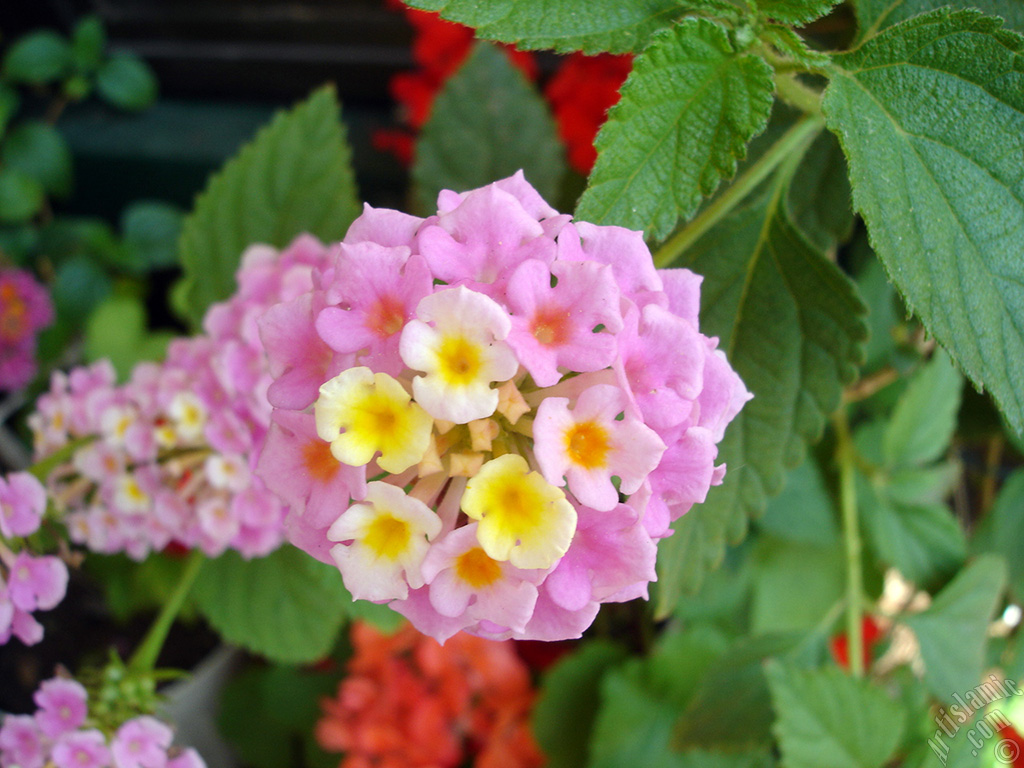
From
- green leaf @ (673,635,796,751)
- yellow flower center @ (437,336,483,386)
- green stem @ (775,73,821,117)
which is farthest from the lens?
green leaf @ (673,635,796,751)

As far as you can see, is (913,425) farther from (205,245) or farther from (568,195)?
(205,245)

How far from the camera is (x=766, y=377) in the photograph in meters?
0.50

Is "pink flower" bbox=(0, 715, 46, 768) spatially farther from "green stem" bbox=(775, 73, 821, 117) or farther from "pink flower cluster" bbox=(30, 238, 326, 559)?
"green stem" bbox=(775, 73, 821, 117)

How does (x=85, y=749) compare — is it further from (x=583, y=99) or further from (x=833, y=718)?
(x=583, y=99)

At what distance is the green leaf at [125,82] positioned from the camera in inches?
44.7

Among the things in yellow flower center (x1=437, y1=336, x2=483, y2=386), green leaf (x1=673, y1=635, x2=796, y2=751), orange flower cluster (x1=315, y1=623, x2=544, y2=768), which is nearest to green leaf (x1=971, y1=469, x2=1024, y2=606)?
green leaf (x1=673, y1=635, x2=796, y2=751)

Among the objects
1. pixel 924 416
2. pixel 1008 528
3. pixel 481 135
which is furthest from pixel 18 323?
pixel 1008 528

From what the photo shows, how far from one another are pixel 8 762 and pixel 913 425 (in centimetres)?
73

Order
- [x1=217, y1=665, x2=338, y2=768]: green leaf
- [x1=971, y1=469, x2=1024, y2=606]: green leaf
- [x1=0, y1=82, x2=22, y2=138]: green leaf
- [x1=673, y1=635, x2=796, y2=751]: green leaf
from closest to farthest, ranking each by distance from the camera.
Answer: [x1=673, y1=635, x2=796, y2=751]: green leaf → [x1=971, y1=469, x2=1024, y2=606]: green leaf → [x1=217, y1=665, x2=338, y2=768]: green leaf → [x1=0, y1=82, x2=22, y2=138]: green leaf

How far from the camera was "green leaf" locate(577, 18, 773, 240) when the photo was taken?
0.35m

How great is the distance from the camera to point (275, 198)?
669 mm

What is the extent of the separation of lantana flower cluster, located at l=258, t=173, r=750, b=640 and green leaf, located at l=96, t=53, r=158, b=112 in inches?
38.2

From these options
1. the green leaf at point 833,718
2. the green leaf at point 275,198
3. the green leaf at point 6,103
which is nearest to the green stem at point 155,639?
the green leaf at point 275,198

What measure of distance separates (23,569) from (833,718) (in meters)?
0.55
